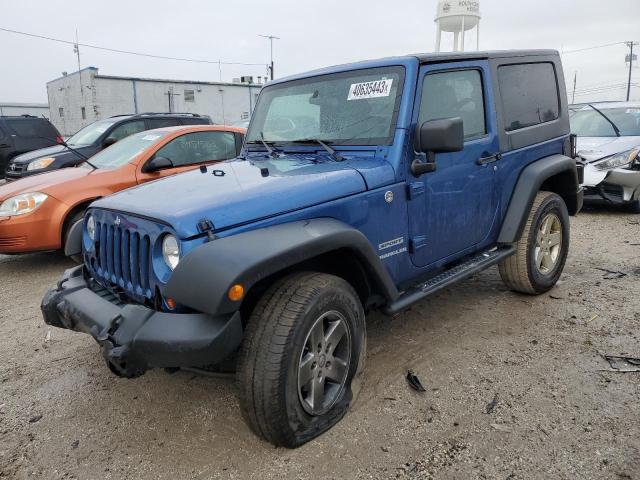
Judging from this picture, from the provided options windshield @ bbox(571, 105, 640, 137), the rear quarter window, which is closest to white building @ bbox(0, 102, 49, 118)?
the rear quarter window

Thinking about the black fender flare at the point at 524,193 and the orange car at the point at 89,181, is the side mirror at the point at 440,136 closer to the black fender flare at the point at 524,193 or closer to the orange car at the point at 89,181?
the black fender flare at the point at 524,193

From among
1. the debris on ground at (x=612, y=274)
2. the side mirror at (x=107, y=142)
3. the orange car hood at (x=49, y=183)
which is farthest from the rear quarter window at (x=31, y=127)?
the debris on ground at (x=612, y=274)

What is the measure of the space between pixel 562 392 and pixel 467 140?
67.7 inches

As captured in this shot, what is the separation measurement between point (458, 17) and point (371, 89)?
74.8 feet

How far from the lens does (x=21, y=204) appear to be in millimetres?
5266

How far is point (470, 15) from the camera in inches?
904

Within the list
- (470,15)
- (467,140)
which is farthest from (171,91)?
(467,140)

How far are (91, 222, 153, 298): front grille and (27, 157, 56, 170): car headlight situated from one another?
19.1 ft

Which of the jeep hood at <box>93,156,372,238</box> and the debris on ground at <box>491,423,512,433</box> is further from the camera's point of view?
the debris on ground at <box>491,423,512,433</box>

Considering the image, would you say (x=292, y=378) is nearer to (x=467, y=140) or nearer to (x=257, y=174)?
(x=257, y=174)

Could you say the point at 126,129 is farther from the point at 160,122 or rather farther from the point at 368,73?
the point at 368,73

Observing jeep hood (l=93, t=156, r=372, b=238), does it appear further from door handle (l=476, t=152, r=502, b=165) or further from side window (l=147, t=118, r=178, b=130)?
side window (l=147, t=118, r=178, b=130)

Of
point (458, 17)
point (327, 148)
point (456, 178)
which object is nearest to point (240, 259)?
point (327, 148)

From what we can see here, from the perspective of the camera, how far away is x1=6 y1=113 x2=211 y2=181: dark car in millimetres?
7762
